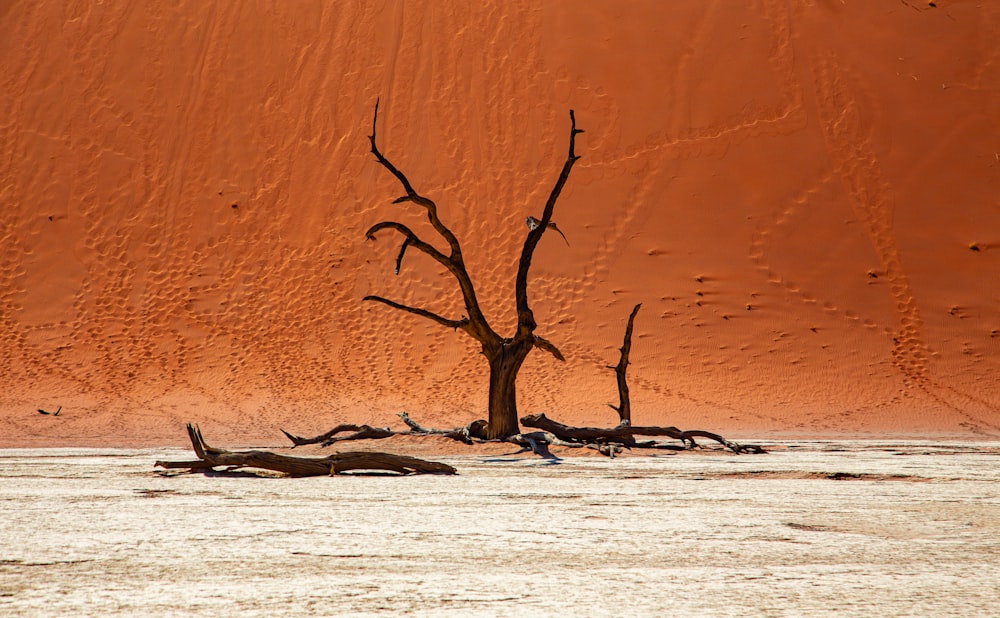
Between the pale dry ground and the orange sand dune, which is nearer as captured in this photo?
the pale dry ground

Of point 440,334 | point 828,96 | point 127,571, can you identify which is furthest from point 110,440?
point 828,96

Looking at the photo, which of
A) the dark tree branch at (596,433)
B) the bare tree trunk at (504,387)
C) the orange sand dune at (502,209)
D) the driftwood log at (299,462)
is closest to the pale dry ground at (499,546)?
the driftwood log at (299,462)

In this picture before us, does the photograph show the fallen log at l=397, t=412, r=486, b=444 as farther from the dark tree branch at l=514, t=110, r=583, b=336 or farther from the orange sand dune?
the orange sand dune

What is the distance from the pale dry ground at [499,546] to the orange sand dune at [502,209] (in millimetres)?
10512

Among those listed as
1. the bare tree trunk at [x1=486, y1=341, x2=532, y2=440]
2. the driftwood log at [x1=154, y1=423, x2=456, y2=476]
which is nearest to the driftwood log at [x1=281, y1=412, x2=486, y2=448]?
the bare tree trunk at [x1=486, y1=341, x2=532, y2=440]

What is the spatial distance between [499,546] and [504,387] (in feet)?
24.4

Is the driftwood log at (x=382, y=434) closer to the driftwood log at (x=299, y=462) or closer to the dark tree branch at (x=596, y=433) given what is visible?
the dark tree branch at (x=596, y=433)

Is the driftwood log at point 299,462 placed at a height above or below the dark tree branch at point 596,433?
below

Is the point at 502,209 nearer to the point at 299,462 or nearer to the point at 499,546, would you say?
the point at 299,462

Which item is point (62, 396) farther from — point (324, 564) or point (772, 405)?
point (324, 564)

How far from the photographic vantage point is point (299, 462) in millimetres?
7742

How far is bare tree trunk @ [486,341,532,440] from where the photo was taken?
1153 centimetres

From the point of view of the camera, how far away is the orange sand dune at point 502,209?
19859mm

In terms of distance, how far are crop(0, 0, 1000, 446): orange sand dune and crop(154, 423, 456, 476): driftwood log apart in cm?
922
